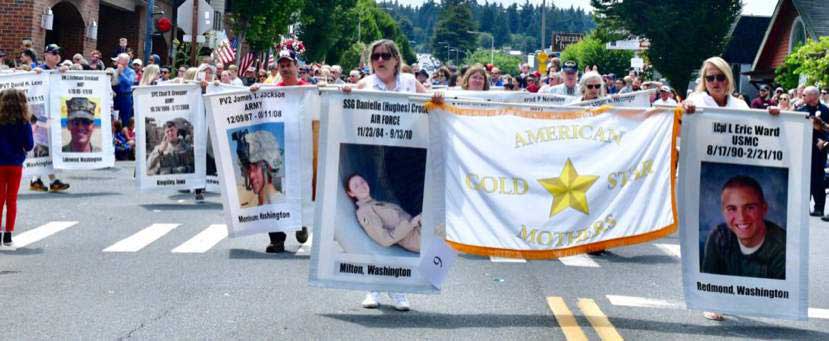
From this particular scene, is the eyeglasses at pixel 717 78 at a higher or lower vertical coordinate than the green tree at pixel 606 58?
lower

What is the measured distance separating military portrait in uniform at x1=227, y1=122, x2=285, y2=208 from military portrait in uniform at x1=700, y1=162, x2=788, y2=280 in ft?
13.8

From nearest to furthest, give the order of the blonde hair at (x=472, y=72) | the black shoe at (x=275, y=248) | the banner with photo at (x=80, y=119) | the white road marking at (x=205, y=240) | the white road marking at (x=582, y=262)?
the white road marking at (x=582, y=262)
the black shoe at (x=275, y=248)
the white road marking at (x=205, y=240)
the blonde hair at (x=472, y=72)
the banner with photo at (x=80, y=119)

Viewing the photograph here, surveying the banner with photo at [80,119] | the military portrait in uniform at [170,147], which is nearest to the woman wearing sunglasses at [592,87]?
the military portrait in uniform at [170,147]

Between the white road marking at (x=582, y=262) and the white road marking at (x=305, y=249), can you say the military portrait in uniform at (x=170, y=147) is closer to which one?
the white road marking at (x=305, y=249)

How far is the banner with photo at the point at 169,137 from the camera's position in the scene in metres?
17.1

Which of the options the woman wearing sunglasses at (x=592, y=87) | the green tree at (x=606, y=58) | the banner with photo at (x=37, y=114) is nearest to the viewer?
the woman wearing sunglasses at (x=592, y=87)

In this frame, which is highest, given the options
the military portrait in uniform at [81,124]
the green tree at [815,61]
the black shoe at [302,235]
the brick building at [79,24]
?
the brick building at [79,24]

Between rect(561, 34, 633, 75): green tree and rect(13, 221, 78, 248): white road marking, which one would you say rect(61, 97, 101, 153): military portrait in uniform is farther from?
rect(561, 34, 633, 75): green tree

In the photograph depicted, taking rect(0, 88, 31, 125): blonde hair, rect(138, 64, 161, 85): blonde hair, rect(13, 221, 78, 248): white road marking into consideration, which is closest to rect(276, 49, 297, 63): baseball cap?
rect(0, 88, 31, 125): blonde hair

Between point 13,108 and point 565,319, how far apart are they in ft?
21.4

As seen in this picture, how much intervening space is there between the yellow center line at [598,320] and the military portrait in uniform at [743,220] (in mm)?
761

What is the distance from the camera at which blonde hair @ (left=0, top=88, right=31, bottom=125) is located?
521 inches

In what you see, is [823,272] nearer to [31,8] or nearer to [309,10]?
[31,8]

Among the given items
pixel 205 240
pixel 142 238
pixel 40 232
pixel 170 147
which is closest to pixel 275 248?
pixel 205 240
